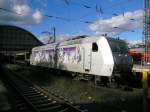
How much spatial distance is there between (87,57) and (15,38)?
98582 millimetres

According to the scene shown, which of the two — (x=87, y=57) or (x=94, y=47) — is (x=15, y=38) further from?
(x=94, y=47)

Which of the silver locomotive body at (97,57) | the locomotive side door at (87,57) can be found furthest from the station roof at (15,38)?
the locomotive side door at (87,57)

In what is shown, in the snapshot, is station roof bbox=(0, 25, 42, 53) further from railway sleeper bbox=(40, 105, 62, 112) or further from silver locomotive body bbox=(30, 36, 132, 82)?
railway sleeper bbox=(40, 105, 62, 112)

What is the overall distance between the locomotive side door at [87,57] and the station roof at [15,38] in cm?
8778

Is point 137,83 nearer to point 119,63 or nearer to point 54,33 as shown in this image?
point 119,63

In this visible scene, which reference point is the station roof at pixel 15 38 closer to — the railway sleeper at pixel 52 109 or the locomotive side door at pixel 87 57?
the locomotive side door at pixel 87 57

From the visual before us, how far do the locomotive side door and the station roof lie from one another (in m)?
87.8

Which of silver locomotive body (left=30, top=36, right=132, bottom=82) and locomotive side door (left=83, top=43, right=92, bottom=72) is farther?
locomotive side door (left=83, top=43, right=92, bottom=72)

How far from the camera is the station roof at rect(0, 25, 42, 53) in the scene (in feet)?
340

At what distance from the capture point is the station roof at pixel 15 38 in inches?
4084

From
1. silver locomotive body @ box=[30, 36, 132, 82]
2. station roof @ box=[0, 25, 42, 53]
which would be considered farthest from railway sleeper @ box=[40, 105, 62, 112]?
station roof @ box=[0, 25, 42, 53]

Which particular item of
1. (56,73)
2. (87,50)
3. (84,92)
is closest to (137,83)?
(87,50)

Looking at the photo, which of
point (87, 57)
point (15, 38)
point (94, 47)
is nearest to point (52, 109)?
point (94, 47)

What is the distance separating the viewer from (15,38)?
110000 millimetres
